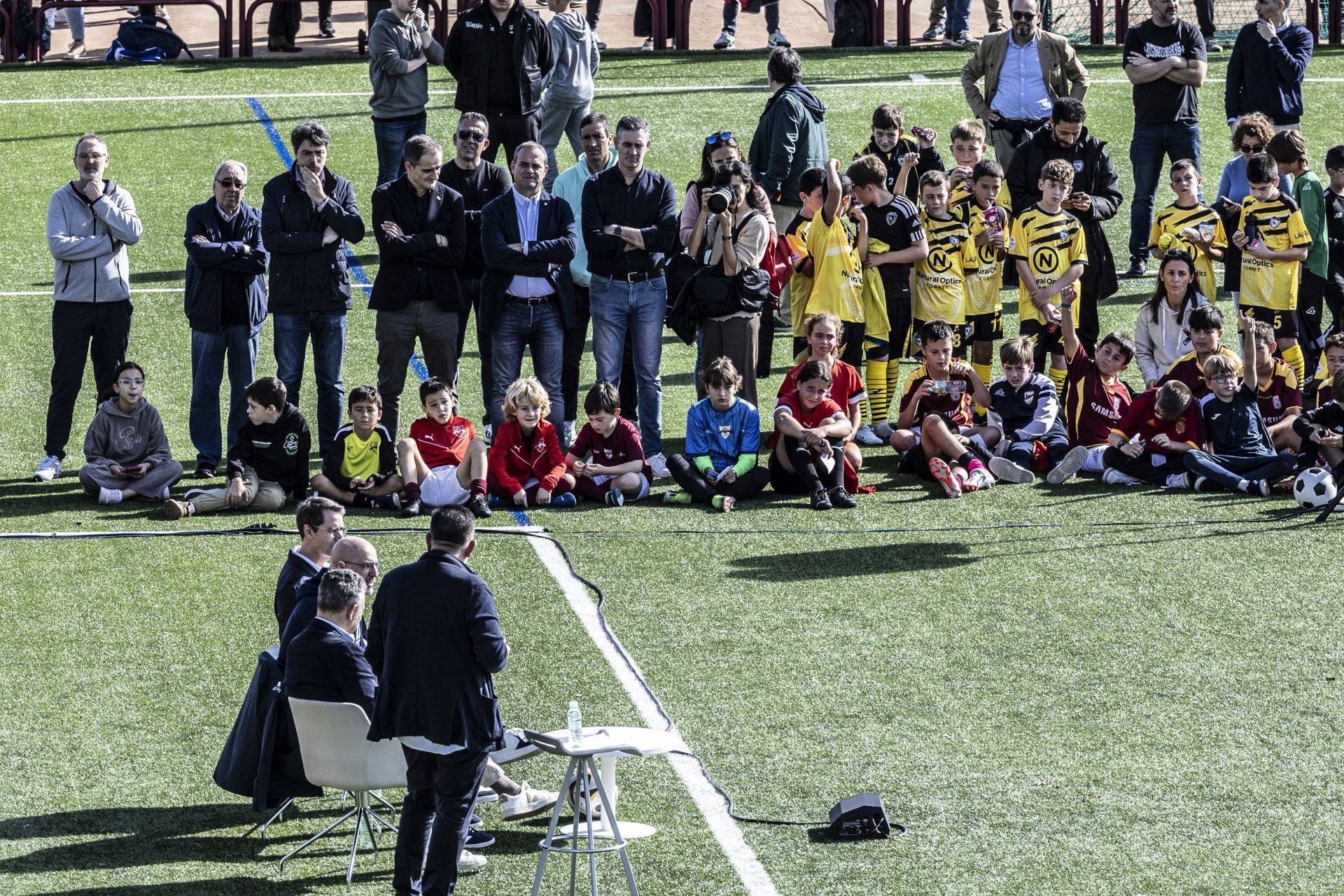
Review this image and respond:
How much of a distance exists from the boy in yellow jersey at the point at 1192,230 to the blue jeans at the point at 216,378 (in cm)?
665

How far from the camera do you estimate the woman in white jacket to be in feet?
43.8

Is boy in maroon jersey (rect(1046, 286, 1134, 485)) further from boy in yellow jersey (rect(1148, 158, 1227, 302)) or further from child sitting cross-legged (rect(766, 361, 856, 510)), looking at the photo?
child sitting cross-legged (rect(766, 361, 856, 510))

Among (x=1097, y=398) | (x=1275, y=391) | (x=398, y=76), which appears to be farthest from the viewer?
(x=398, y=76)

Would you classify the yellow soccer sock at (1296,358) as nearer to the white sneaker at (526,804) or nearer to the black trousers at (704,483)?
the black trousers at (704,483)

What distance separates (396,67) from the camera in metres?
A: 16.2

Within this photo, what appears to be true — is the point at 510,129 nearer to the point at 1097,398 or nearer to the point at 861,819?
the point at 1097,398

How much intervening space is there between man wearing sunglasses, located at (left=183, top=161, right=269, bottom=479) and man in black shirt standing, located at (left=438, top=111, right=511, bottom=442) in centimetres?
133

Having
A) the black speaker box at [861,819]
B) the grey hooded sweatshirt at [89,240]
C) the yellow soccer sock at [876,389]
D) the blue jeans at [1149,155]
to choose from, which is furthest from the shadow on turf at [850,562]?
the blue jeans at [1149,155]

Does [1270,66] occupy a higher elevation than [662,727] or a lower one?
higher

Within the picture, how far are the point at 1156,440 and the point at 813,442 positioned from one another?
2313 mm

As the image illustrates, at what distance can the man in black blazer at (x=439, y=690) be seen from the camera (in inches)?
279

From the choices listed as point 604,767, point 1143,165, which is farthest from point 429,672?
point 1143,165

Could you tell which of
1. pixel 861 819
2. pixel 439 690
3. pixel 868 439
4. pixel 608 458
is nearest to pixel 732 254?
pixel 608 458

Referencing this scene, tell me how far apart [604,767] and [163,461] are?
18.4 ft
